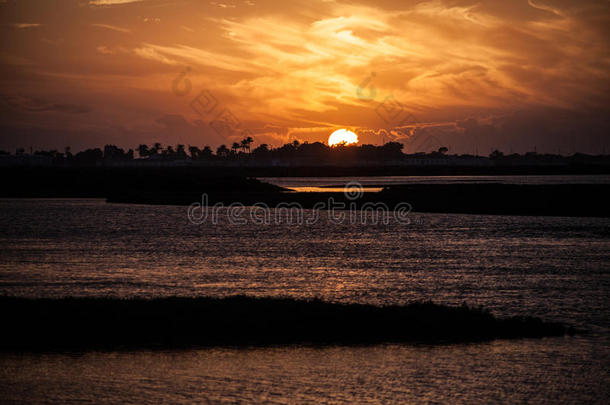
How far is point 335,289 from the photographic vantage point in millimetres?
32250

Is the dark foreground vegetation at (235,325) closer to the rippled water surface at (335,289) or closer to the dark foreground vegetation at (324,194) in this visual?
the rippled water surface at (335,289)

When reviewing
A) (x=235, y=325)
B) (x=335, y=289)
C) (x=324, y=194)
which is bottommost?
(x=335, y=289)

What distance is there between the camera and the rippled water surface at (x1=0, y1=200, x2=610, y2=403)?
1731cm

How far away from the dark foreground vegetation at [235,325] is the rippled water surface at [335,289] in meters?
0.86

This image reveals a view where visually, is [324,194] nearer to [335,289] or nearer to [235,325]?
[335,289]

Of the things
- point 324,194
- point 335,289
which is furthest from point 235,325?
point 324,194

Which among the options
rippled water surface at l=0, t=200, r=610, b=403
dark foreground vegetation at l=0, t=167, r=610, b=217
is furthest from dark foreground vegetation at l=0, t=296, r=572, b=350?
dark foreground vegetation at l=0, t=167, r=610, b=217

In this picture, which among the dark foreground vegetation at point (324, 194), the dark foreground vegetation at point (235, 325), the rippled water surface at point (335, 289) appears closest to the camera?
the rippled water surface at point (335, 289)

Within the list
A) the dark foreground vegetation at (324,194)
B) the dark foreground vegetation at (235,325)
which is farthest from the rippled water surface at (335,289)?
the dark foreground vegetation at (324,194)

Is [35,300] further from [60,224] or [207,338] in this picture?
[60,224]

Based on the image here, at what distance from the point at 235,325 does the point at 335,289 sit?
Result: 36.8ft

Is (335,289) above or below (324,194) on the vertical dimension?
below

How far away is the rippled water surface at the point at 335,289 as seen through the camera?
56.8ft

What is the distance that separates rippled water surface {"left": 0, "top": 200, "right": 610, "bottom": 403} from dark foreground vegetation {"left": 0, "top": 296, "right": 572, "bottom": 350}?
2.82ft
